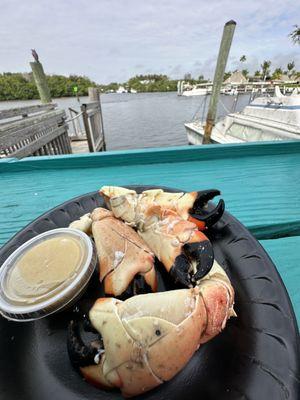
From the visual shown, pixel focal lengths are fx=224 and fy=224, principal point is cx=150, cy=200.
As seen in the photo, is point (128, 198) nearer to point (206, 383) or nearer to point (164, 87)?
point (206, 383)

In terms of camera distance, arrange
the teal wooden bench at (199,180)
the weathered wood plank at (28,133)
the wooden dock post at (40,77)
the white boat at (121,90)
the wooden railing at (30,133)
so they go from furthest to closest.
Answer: the white boat at (121,90), the wooden dock post at (40,77), the wooden railing at (30,133), the weathered wood plank at (28,133), the teal wooden bench at (199,180)

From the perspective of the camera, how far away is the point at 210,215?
0.97m

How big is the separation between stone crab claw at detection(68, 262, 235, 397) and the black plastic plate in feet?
0.23

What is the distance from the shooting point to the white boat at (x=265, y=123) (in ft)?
19.9

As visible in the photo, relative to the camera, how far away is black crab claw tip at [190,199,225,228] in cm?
96

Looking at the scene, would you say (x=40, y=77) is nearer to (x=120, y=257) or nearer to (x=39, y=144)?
(x=39, y=144)

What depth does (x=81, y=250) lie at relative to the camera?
2.88ft

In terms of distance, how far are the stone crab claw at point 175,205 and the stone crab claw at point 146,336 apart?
0.38 meters

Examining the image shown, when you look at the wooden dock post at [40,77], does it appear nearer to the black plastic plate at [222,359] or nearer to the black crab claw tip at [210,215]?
the black crab claw tip at [210,215]

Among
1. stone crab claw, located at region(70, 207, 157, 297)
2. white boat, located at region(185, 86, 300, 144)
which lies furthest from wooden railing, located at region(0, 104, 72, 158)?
white boat, located at region(185, 86, 300, 144)

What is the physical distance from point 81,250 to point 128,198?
29cm

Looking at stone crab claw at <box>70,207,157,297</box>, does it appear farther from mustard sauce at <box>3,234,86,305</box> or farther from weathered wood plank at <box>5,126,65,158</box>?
weathered wood plank at <box>5,126,65,158</box>

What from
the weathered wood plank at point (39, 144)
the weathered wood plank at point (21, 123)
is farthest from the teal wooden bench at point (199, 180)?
the weathered wood plank at point (39, 144)

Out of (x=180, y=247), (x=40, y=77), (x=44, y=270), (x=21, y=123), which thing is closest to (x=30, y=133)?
(x=21, y=123)
